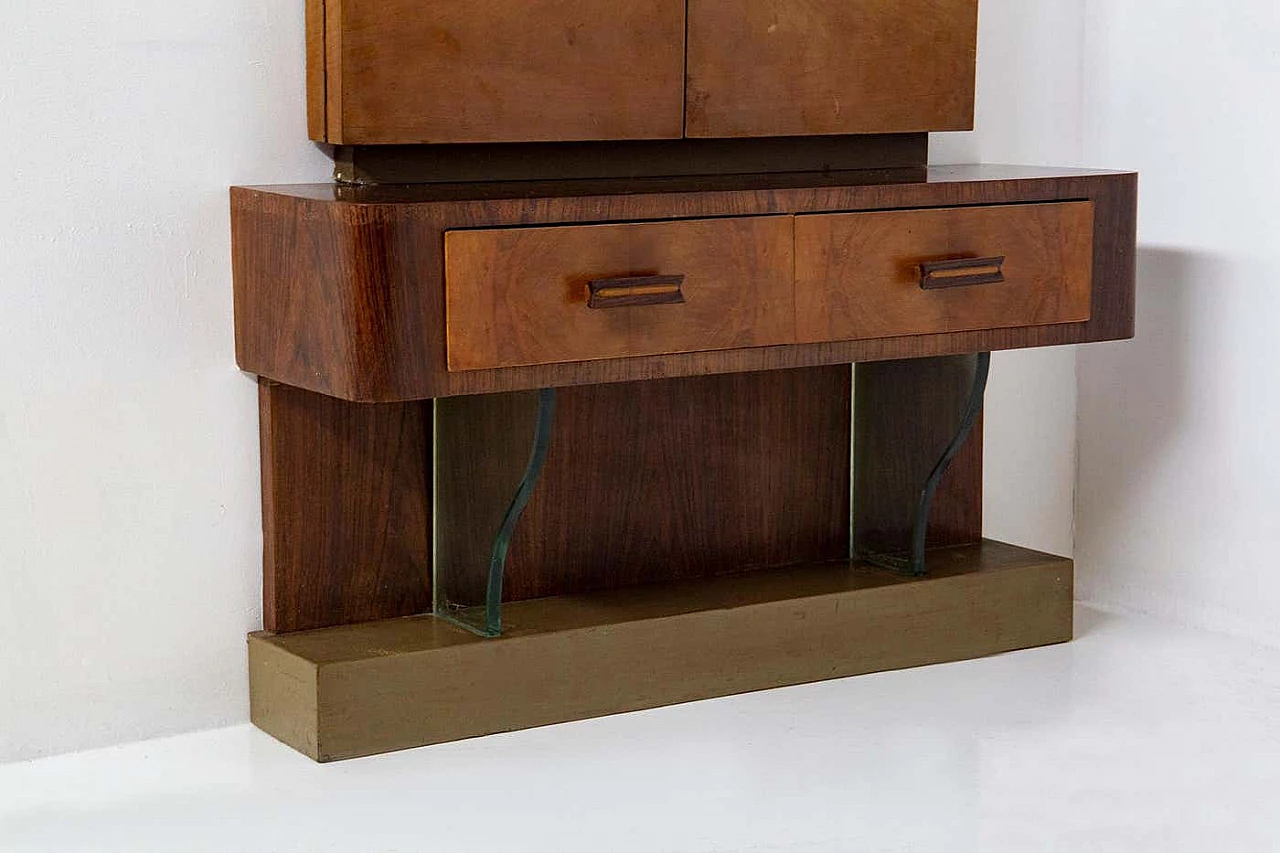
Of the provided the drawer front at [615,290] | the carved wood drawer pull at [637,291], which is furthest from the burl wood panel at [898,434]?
the carved wood drawer pull at [637,291]

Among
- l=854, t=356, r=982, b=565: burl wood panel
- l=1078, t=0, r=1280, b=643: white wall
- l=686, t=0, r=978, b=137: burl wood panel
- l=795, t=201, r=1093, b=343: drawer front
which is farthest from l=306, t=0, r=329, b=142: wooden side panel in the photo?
Result: l=1078, t=0, r=1280, b=643: white wall

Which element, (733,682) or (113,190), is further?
(733,682)

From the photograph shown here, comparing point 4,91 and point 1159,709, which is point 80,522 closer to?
point 4,91

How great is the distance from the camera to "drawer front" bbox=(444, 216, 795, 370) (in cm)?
178

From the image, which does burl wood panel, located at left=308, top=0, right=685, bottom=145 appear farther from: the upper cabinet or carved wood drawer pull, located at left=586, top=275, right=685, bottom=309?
carved wood drawer pull, located at left=586, top=275, right=685, bottom=309

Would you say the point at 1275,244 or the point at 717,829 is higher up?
the point at 1275,244

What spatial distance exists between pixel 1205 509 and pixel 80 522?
1506mm

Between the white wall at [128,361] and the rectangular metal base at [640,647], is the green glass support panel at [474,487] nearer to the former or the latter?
the rectangular metal base at [640,647]

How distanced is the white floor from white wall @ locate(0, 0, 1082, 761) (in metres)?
0.10

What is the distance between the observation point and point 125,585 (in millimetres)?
1988

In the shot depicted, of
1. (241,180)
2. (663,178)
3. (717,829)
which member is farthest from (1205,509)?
(241,180)

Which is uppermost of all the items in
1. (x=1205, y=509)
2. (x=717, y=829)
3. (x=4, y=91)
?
(x=4, y=91)

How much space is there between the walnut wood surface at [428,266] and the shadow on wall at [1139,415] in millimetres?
369

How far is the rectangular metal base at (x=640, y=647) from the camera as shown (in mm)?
1950
